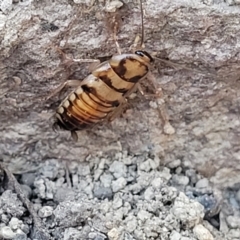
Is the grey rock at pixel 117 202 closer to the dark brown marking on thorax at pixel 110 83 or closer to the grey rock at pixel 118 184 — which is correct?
the grey rock at pixel 118 184

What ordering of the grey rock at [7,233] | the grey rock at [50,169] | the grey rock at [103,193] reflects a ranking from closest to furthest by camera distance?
the grey rock at [7,233]
the grey rock at [103,193]
the grey rock at [50,169]

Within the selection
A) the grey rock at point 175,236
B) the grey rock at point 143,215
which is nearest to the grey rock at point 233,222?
the grey rock at point 175,236

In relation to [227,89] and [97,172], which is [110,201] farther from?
[227,89]

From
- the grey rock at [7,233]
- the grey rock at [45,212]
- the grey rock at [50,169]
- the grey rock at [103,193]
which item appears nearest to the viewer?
the grey rock at [7,233]

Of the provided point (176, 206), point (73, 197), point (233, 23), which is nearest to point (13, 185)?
point (73, 197)

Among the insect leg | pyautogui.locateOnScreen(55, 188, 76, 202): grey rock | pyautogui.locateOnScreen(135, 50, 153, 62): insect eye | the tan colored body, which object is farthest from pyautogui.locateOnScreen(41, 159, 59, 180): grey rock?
pyautogui.locateOnScreen(135, 50, 153, 62): insect eye

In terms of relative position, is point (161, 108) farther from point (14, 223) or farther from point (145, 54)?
point (14, 223)

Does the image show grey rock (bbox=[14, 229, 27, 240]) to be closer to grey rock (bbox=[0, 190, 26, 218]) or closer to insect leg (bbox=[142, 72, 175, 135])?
grey rock (bbox=[0, 190, 26, 218])
